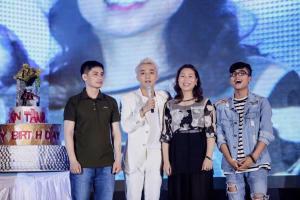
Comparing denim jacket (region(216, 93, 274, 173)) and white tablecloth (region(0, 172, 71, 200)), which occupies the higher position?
denim jacket (region(216, 93, 274, 173))

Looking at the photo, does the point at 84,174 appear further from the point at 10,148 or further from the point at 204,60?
the point at 204,60

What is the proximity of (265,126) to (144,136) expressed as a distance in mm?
655

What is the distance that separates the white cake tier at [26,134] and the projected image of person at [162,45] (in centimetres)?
145

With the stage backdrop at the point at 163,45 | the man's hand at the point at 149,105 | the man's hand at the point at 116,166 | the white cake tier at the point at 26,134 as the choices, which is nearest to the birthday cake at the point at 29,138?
the white cake tier at the point at 26,134

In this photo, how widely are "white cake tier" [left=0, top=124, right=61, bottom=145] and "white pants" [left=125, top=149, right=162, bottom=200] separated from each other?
0.53m

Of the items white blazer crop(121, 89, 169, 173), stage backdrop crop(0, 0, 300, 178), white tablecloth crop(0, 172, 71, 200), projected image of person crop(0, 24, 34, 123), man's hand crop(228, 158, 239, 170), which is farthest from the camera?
projected image of person crop(0, 24, 34, 123)

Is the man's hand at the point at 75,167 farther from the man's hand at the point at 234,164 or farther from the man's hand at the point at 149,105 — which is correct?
the man's hand at the point at 234,164

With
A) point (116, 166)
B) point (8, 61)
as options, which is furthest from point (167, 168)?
point (8, 61)

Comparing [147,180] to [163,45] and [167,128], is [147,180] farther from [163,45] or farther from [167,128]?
[163,45]

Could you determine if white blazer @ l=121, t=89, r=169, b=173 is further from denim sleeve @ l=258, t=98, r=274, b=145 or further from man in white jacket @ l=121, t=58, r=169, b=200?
denim sleeve @ l=258, t=98, r=274, b=145

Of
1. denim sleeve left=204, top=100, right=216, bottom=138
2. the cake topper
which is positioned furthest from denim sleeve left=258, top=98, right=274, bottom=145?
the cake topper

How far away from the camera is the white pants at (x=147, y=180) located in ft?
7.76

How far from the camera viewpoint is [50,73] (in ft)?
13.5

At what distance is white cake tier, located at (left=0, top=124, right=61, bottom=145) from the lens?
2.48 meters
